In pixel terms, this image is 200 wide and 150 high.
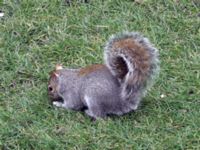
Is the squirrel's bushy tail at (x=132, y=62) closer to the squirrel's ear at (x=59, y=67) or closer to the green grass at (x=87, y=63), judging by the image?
the green grass at (x=87, y=63)

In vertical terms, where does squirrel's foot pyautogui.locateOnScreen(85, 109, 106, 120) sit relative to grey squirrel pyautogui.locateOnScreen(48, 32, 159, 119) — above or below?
below

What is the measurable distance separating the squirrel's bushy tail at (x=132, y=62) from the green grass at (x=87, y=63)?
0.25 metres

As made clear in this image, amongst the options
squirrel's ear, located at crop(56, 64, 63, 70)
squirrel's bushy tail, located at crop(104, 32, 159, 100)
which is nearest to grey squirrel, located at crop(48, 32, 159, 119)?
squirrel's bushy tail, located at crop(104, 32, 159, 100)

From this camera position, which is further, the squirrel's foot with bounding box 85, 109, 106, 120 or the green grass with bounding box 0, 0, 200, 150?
the squirrel's foot with bounding box 85, 109, 106, 120

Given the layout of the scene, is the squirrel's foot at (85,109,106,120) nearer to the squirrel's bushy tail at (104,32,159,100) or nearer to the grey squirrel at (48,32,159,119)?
the grey squirrel at (48,32,159,119)

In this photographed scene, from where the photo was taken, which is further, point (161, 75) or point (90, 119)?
point (161, 75)

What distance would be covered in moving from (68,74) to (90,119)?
375mm

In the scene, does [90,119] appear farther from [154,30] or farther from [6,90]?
[154,30]

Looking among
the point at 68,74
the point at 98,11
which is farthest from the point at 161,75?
the point at 98,11

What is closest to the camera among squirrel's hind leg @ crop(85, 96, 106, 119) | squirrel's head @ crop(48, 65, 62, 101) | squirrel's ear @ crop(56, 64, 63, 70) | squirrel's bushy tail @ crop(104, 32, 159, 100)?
squirrel's bushy tail @ crop(104, 32, 159, 100)

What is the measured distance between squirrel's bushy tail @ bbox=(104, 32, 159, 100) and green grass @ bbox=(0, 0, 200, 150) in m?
0.25

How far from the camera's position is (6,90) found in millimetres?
5012

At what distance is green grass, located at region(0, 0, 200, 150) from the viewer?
4457mm

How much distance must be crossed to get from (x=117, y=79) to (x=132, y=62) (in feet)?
0.64
